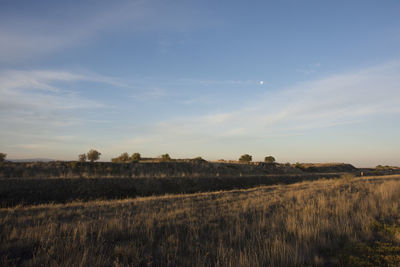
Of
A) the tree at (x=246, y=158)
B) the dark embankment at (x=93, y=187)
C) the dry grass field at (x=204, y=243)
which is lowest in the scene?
the dark embankment at (x=93, y=187)

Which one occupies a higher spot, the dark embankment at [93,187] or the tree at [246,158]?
the tree at [246,158]

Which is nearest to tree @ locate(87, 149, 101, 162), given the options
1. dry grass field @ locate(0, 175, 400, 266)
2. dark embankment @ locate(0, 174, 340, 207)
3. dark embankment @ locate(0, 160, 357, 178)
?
dark embankment @ locate(0, 160, 357, 178)

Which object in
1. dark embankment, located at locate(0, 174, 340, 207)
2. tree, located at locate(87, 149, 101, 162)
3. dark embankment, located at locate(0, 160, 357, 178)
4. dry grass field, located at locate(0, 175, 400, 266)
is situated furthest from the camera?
tree, located at locate(87, 149, 101, 162)

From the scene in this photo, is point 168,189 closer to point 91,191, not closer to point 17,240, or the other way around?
point 91,191

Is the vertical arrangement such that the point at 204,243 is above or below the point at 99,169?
below

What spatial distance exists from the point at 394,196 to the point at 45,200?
22.1m

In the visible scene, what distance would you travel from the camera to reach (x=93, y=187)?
62.7ft

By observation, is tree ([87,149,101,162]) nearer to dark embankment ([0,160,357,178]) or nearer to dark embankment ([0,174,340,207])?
dark embankment ([0,160,357,178])

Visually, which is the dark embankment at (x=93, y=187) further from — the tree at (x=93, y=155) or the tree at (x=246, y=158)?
the tree at (x=246, y=158)

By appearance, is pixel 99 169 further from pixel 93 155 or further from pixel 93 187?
pixel 93 155

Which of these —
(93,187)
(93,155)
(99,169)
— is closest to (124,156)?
(93,155)

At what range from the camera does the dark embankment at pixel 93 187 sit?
1590cm

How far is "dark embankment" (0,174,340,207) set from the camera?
15.9 meters

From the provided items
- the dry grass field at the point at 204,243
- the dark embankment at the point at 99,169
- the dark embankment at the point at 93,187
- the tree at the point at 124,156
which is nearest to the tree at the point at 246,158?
the dark embankment at the point at 99,169
